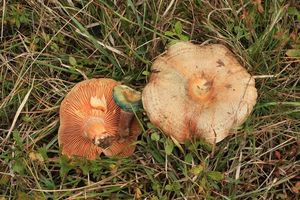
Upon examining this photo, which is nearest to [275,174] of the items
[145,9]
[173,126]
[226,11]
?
[173,126]

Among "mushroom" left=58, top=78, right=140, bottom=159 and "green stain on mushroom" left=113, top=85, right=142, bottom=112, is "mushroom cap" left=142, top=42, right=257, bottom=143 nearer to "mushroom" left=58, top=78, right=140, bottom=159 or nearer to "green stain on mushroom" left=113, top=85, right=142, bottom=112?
"green stain on mushroom" left=113, top=85, right=142, bottom=112

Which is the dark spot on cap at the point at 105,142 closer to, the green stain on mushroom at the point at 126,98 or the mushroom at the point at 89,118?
the mushroom at the point at 89,118

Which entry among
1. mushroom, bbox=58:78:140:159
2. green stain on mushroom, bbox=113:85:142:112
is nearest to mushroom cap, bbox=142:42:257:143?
green stain on mushroom, bbox=113:85:142:112

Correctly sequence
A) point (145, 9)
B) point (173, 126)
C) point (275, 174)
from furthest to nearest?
point (145, 9), point (275, 174), point (173, 126)

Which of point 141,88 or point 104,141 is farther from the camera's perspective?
point 141,88

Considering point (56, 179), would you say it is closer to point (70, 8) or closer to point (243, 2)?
point (70, 8)

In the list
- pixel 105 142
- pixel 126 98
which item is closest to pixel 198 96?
pixel 126 98

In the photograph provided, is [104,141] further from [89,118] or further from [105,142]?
[89,118]

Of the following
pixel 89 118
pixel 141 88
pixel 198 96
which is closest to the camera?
pixel 198 96
